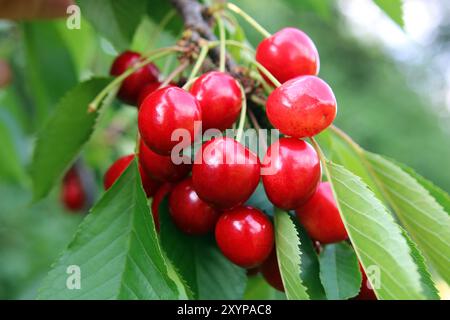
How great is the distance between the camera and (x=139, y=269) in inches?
26.5

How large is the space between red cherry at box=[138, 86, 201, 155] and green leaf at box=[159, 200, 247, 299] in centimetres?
16

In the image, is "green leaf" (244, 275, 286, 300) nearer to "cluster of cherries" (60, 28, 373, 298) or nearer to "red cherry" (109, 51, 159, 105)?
"cluster of cherries" (60, 28, 373, 298)

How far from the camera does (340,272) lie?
774mm

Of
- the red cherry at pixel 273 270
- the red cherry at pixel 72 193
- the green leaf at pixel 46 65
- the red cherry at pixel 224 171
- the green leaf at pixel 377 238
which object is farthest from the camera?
the red cherry at pixel 72 193

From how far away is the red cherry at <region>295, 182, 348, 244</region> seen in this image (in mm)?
768

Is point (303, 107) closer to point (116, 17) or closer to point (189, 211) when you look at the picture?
point (189, 211)

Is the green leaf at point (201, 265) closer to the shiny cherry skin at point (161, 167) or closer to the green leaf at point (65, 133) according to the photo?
the shiny cherry skin at point (161, 167)

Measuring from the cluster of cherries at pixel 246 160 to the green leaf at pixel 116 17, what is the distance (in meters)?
0.30

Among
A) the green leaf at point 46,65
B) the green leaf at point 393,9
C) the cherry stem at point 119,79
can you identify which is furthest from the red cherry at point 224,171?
the green leaf at point 46,65

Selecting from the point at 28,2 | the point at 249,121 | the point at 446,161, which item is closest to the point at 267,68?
the point at 249,121

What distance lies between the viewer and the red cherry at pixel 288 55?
2.62 feet

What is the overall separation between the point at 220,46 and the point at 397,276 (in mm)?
479

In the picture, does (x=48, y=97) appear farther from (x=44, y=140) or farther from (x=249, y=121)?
(x=249, y=121)

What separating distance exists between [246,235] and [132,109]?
1569mm
